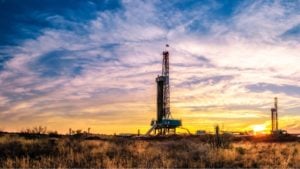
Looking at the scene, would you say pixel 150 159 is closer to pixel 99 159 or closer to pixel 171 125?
pixel 99 159

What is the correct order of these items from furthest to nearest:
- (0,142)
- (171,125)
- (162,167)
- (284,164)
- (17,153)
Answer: (171,125), (0,142), (17,153), (284,164), (162,167)

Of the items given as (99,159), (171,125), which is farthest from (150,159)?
(171,125)

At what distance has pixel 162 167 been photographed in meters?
18.0

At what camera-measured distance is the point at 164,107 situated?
7375 centimetres

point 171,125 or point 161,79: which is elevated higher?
point 161,79

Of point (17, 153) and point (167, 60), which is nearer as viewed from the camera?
point (17, 153)

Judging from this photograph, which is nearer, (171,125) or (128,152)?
(128,152)

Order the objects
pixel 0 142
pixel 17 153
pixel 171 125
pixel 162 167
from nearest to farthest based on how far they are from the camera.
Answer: pixel 162 167 → pixel 17 153 → pixel 0 142 → pixel 171 125

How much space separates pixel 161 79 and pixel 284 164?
2165 inches

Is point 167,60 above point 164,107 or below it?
above

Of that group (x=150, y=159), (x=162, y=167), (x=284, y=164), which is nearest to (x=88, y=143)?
(x=150, y=159)

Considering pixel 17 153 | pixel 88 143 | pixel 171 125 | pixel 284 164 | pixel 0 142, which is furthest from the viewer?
pixel 171 125

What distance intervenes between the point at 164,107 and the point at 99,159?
54029 mm

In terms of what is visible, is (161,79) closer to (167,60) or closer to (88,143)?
(167,60)
